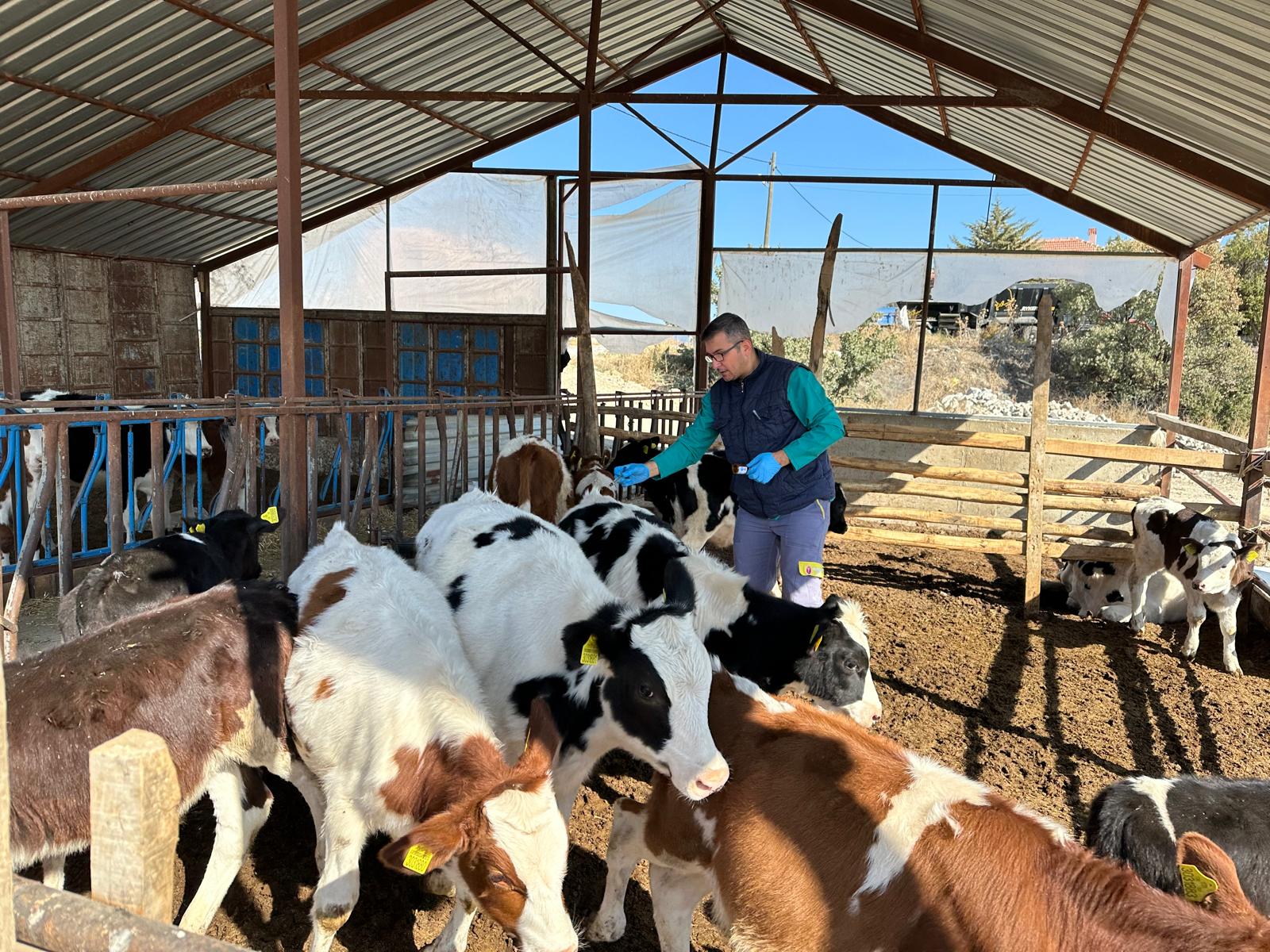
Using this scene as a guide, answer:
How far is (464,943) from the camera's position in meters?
3.01

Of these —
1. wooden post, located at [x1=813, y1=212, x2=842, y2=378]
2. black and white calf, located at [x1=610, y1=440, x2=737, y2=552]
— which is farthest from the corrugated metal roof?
black and white calf, located at [x1=610, y1=440, x2=737, y2=552]

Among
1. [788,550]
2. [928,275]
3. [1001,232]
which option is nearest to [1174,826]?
[788,550]

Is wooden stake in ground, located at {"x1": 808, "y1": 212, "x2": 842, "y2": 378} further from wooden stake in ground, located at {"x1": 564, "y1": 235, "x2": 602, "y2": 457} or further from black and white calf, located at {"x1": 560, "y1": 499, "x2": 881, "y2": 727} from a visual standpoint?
black and white calf, located at {"x1": 560, "y1": 499, "x2": 881, "y2": 727}

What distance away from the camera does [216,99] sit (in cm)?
985

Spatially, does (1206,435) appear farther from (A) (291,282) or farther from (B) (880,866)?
(A) (291,282)

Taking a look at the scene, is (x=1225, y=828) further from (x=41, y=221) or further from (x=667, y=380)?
(x=667, y=380)

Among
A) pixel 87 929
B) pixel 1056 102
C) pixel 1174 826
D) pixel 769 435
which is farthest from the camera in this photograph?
pixel 1056 102

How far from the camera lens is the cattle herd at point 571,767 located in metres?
2.28

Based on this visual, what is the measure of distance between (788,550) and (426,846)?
2.64m

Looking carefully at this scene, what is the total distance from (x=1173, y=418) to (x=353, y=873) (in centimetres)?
1116

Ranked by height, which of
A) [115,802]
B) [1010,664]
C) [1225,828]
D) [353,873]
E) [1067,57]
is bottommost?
[1010,664]

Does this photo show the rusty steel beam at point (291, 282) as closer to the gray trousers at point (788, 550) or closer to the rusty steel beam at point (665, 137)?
the gray trousers at point (788, 550)

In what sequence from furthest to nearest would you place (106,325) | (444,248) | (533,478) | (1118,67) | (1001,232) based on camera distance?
(1001,232) → (444,248) → (106,325) → (1118,67) → (533,478)

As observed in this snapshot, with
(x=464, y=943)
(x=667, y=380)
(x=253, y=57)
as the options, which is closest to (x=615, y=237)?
(x=253, y=57)
